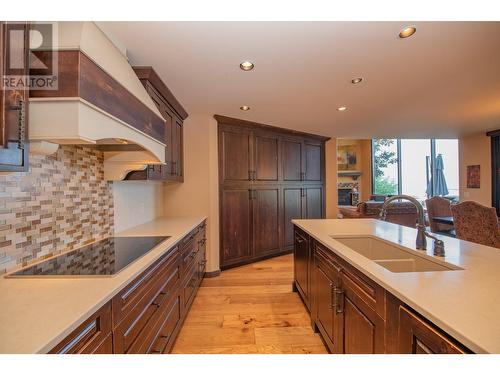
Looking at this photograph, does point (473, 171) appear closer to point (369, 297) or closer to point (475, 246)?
point (475, 246)

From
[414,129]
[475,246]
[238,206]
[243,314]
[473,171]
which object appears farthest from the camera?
[473,171]

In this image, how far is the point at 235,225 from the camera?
3.64 m

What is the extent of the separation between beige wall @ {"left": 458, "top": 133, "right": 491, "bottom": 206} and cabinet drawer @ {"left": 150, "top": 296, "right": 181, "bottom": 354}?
6.51 m

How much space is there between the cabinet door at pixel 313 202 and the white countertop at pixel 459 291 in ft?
10.3

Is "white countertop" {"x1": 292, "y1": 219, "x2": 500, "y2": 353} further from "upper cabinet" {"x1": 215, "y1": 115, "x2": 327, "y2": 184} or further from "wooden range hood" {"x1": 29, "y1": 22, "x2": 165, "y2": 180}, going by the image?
"upper cabinet" {"x1": 215, "y1": 115, "x2": 327, "y2": 184}

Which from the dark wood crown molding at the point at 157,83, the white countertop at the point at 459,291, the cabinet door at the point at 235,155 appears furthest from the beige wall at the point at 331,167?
the white countertop at the point at 459,291

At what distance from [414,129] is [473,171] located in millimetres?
2294

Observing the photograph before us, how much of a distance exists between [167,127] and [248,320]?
2132 mm

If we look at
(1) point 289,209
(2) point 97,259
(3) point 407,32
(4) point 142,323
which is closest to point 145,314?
(4) point 142,323

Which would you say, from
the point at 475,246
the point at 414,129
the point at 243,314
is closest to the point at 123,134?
the point at 243,314

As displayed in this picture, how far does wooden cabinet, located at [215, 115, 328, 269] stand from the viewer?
3562mm

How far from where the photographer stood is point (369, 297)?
1094 mm

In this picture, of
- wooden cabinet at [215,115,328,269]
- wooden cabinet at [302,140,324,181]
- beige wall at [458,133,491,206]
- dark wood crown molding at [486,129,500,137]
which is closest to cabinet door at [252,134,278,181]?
wooden cabinet at [215,115,328,269]
